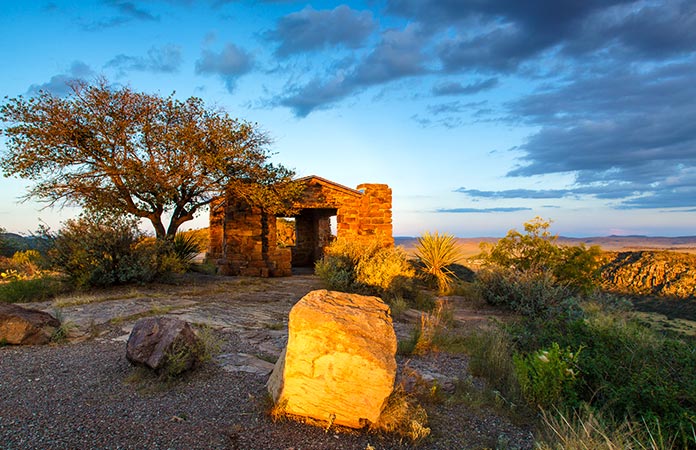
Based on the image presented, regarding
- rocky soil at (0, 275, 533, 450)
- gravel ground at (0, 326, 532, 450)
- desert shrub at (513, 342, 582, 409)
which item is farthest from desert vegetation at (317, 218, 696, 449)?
gravel ground at (0, 326, 532, 450)

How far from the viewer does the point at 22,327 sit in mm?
5613

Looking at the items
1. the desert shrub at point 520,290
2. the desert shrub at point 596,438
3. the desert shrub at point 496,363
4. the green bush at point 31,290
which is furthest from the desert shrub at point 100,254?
the desert shrub at point 596,438

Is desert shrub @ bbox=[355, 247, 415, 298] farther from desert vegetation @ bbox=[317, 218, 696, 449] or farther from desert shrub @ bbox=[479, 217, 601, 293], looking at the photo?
desert shrub @ bbox=[479, 217, 601, 293]

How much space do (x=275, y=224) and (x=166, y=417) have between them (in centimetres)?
1177

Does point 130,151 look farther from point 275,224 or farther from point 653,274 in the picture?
point 653,274

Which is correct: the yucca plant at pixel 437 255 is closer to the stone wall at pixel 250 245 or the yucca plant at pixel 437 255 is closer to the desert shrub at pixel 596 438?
the stone wall at pixel 250 245

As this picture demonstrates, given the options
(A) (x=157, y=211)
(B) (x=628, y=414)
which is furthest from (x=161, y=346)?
(A) (x=157, y=211)

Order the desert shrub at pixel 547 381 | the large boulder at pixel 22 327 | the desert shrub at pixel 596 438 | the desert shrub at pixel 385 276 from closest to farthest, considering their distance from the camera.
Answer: the desert shrub at pixel 596 438, the desert shrub at pixel 547 381, the large boulder at pixel 22 327, the desert shrub at pixel 385 276

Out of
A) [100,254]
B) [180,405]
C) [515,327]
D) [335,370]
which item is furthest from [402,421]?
[100,254]

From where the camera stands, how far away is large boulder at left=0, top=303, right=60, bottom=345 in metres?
5.55

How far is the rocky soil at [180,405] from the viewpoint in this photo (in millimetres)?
3289

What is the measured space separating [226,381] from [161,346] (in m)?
0.75

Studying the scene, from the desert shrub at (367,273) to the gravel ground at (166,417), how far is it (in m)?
5.87

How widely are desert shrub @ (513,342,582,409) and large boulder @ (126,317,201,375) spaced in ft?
10.7
